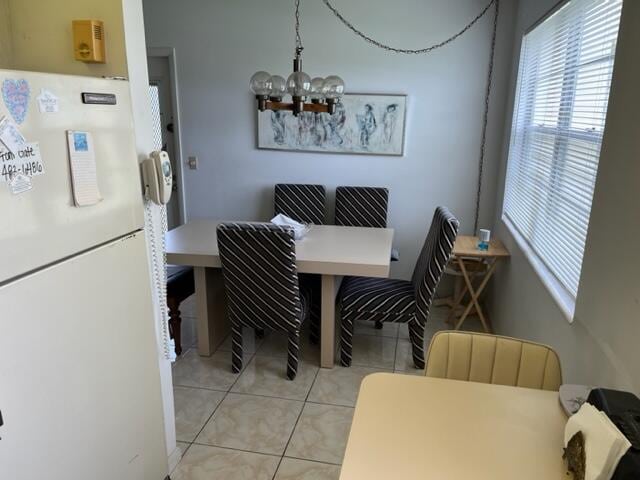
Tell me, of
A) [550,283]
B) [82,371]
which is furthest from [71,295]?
[550,283]

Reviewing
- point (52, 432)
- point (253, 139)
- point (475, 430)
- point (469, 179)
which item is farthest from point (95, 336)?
point (469, 179)

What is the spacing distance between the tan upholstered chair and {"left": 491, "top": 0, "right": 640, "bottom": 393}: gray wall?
237mm

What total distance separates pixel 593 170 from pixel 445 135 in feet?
7.18

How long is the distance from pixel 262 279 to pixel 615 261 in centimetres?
175

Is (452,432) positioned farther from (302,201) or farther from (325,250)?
(302,201)

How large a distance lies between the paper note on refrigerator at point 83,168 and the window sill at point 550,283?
1.84 metres

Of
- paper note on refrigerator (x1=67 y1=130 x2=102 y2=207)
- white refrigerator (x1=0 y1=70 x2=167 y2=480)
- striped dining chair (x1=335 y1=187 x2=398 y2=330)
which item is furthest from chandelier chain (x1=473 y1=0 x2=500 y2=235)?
paper note on refrigerator (x1=67 y1=130 x2=102 y2=207)

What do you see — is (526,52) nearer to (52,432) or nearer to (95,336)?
(95,336)

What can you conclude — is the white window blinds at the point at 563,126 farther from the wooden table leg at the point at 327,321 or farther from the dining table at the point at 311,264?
the wooden table leg at the point at 327,321

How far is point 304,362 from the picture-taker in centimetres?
317

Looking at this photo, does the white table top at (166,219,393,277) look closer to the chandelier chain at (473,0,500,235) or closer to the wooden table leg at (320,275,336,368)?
the wooden table leg at (320,275,336,368)

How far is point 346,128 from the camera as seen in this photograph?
4203mm

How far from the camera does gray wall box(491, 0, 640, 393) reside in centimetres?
147

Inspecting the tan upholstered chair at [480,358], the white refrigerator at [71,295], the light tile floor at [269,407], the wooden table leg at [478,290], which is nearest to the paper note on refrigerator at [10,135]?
the white refrigerator at [71,295]
